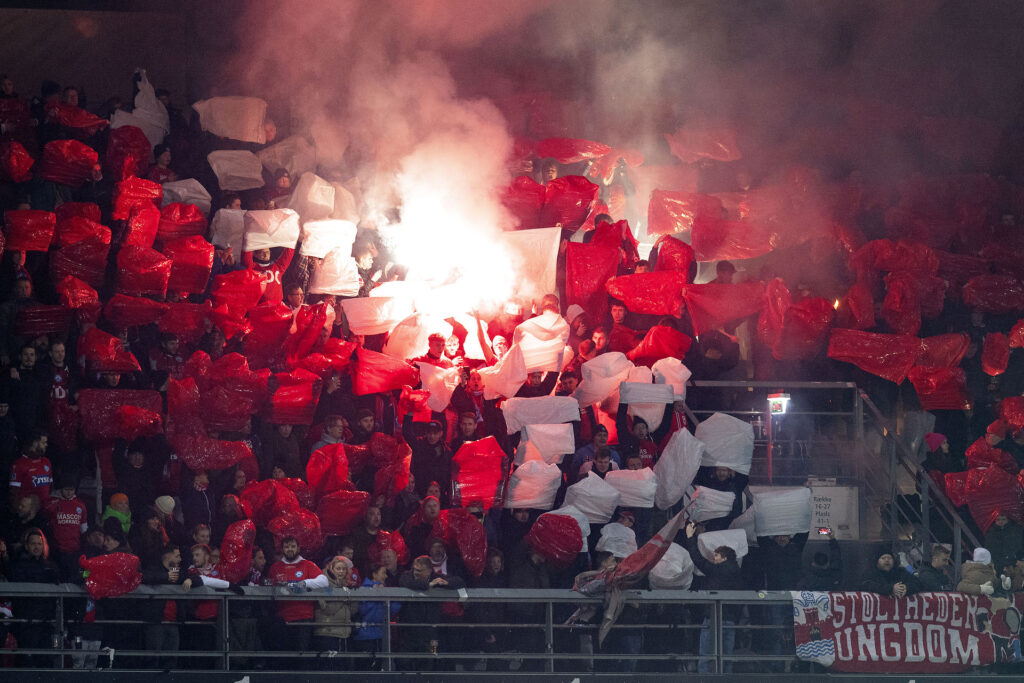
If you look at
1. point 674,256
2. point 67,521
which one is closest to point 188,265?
point 67,521

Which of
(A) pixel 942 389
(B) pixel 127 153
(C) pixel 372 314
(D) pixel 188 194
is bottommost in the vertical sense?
(A) pixel 942 389

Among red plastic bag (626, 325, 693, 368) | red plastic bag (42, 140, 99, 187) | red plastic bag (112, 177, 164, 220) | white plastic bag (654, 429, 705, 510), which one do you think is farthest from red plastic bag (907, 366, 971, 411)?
red plastic bag (42, 140, 99, 187)

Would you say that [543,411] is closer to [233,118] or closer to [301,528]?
[301,528]

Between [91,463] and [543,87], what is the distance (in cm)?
562

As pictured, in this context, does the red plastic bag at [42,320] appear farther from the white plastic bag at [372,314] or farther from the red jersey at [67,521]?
the white plastic bag at [372,314]

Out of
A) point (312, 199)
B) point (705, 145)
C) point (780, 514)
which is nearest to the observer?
point (780, 514)

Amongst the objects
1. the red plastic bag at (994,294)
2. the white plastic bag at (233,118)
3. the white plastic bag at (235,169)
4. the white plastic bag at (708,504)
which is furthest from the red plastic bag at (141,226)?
the red plastic bag at (994,294)

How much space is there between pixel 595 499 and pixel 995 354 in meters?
3.59

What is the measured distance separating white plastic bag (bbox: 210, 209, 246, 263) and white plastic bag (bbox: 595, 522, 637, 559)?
11.5 feet

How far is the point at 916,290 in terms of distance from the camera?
9.09 meters

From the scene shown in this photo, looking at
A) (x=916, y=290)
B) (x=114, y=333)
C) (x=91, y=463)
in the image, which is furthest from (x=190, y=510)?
(x=916, y=290)

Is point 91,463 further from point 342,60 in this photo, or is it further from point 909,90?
point 909,90

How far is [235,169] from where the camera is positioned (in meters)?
9.23

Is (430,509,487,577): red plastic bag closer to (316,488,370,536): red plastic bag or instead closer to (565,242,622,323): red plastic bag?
(316,488,370,536): red plastic bag
